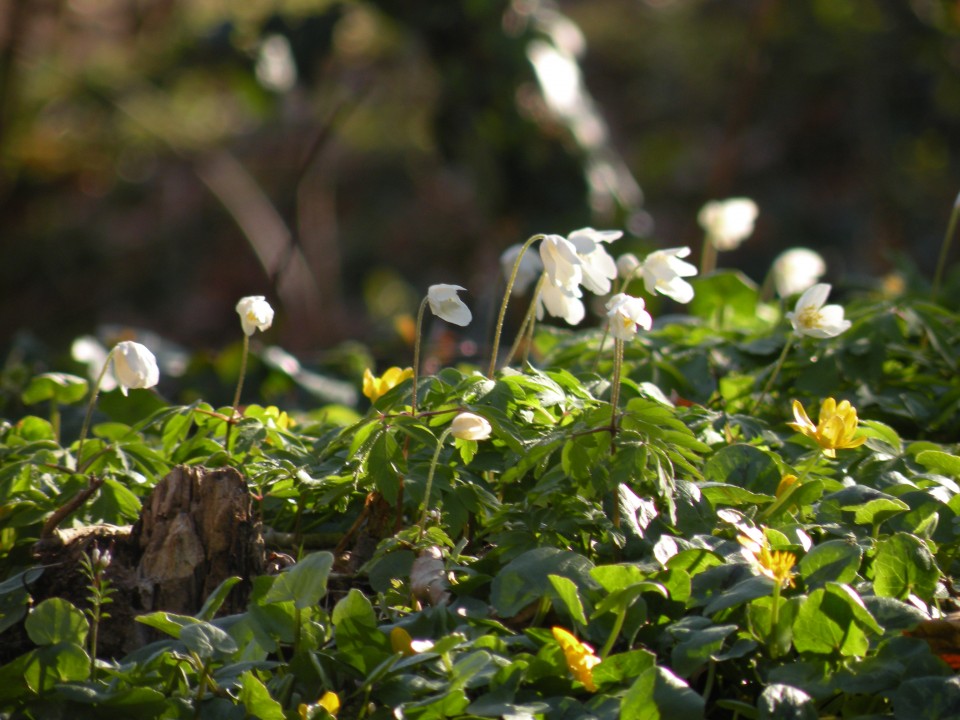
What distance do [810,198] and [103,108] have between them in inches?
167

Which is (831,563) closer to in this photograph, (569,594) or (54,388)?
(569,594)

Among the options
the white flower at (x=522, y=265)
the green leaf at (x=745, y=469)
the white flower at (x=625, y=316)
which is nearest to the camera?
the white flower at (x=625, y=316)

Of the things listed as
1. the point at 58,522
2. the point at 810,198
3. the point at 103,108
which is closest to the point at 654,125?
the point at 810,198

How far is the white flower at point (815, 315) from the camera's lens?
4.78 feet

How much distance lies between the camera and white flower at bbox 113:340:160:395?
1.38 meters

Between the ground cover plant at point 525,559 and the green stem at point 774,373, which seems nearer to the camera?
the ground cover plant at point 525,559

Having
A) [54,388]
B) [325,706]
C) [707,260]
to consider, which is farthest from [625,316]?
[707,260]

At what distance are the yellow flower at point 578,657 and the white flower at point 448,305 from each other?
412 mm

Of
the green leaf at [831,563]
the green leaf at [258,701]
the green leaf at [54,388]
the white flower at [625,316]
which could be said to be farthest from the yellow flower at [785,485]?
the green leaf at [54,388]

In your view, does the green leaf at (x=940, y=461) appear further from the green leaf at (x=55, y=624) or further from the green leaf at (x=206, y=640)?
the green leaf at (x=55, y=624)

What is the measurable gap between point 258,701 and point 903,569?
66 cm

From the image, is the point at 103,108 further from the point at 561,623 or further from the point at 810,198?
the point at 561,623

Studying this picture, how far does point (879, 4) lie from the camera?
219 inches

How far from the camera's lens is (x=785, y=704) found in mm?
998
